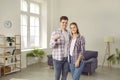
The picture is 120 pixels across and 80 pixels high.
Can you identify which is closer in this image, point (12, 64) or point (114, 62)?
point (12, 64)

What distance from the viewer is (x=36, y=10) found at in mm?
8219

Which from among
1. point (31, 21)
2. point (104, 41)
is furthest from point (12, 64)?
point (104, 41)

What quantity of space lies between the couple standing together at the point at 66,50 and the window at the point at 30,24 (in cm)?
468

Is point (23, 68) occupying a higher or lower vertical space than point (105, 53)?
lower

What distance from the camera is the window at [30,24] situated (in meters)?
7.36

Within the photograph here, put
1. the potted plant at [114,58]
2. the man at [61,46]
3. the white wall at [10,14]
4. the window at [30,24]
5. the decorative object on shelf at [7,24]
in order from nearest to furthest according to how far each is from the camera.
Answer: the man at [61,46]
the white wall at [10,14]
the decorative object on shelf at [7,24]
the potted plant at [114,58]
the window at [30,24]

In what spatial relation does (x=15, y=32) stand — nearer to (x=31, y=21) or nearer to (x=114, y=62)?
(x=31, y=21)

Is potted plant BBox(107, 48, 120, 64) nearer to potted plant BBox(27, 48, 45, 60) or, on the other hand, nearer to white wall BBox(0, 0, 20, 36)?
potted plant BBox(27, 48, 45, 60)

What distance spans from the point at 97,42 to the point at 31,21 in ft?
10.5

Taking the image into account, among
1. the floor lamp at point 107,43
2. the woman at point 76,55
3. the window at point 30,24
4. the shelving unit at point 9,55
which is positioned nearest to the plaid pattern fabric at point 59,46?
the woman at point 76,55

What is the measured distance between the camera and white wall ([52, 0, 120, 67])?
725cm

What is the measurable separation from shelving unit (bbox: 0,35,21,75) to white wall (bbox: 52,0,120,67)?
315 centimetres

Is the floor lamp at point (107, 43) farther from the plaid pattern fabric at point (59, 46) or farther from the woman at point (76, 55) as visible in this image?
the plaid pattern fabric at point (59, 46)

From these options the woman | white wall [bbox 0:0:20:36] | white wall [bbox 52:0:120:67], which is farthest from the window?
the woman
